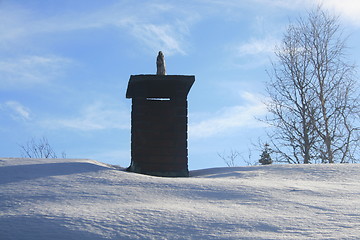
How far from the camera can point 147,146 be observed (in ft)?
18.7

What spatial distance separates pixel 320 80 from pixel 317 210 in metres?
10.1

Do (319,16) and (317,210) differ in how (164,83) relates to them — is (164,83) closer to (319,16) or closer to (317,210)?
(317,210)

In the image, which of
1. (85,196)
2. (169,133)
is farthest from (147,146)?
(85,196)

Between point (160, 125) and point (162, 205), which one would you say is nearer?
Answer: point (162, 205)

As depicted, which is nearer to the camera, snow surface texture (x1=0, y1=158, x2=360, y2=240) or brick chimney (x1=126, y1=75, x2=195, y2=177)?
snow surface texture (x1=0, y1=158, x2=360, y2=240)

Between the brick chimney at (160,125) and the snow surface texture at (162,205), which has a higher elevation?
the brick chimney at (160,125)

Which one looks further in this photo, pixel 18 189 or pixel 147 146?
pixel 147 146

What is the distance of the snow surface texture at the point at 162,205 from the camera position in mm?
2916

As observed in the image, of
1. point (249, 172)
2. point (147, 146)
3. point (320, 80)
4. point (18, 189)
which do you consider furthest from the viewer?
point (320, 80)

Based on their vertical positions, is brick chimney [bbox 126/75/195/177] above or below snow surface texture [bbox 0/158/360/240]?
above

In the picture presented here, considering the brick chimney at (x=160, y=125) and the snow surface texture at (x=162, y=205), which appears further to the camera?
the brick chimney at (x=160, y=125)

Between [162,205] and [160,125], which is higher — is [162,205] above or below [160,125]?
below

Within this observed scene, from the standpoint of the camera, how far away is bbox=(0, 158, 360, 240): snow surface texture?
292 cm

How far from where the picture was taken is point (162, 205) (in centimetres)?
345
